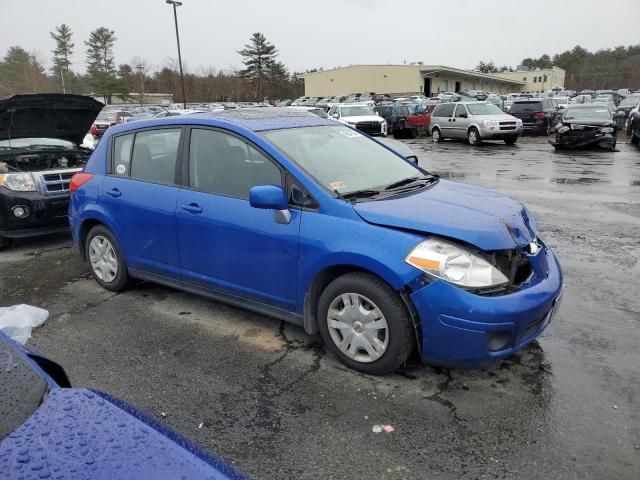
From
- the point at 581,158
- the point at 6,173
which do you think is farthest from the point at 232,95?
the point at 6,173

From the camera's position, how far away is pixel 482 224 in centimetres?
328

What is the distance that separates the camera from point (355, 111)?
2464 centimetres

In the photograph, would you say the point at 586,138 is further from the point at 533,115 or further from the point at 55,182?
the point at 55,182

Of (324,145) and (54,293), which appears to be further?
(54,293)

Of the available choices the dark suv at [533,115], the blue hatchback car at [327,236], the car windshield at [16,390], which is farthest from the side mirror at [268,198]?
the dark suv at [533,115]

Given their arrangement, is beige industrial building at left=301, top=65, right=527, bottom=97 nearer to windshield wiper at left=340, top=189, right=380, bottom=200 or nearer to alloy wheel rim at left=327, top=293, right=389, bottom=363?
windshield wiper at left=340, top=189, right=380, bottom=200

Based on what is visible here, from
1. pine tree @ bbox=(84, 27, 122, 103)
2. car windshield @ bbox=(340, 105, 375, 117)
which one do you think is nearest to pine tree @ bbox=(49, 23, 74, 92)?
pine tree @ bbox=(84, 27, 122, 103)

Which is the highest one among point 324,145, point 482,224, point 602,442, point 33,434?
point 324,145

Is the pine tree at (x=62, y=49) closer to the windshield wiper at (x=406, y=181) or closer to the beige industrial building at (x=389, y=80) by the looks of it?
the beige industrial building at (x=389, y=80)

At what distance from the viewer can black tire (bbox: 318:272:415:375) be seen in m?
3.19

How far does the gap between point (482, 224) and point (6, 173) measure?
5.80m

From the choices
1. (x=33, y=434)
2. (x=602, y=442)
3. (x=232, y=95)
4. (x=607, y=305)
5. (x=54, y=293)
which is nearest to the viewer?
(x=33, y=434)

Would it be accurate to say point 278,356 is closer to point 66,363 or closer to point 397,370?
point 397,370

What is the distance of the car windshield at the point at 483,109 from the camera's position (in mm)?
20531
